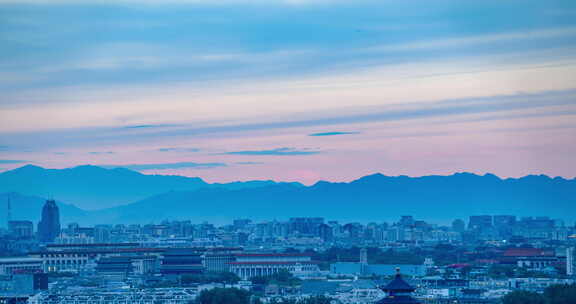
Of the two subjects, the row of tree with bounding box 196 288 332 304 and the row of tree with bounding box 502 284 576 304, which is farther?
the row of tree with bounding box 196 288 332 304

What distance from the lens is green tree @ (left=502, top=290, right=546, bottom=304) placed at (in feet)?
251

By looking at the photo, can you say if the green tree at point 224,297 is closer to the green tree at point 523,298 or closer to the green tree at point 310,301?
the green tree at point 310,301

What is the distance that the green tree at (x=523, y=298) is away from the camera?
251 feet

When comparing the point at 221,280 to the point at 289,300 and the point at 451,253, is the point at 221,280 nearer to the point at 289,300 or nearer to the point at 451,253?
the point at 289,300

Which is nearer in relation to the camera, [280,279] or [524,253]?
[280,279]

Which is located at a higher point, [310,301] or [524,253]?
[524,253]

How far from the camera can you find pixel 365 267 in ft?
452

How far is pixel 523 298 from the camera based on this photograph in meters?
78.2

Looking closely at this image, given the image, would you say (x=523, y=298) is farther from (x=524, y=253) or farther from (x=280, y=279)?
(x=524, y=253)

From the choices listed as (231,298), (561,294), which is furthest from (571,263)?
(561,294)

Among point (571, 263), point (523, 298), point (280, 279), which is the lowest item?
point (523, 298)

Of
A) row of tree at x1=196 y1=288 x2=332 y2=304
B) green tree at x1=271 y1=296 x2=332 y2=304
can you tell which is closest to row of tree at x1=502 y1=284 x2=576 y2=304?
green tree at x1=271 y1=296 x2=332 y2=304

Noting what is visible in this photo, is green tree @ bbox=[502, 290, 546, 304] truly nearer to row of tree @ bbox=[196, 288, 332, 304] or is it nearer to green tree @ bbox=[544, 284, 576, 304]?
green tree @ bbox=[544, 284, 576, 304]

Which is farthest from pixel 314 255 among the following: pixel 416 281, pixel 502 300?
pixel 502 300
